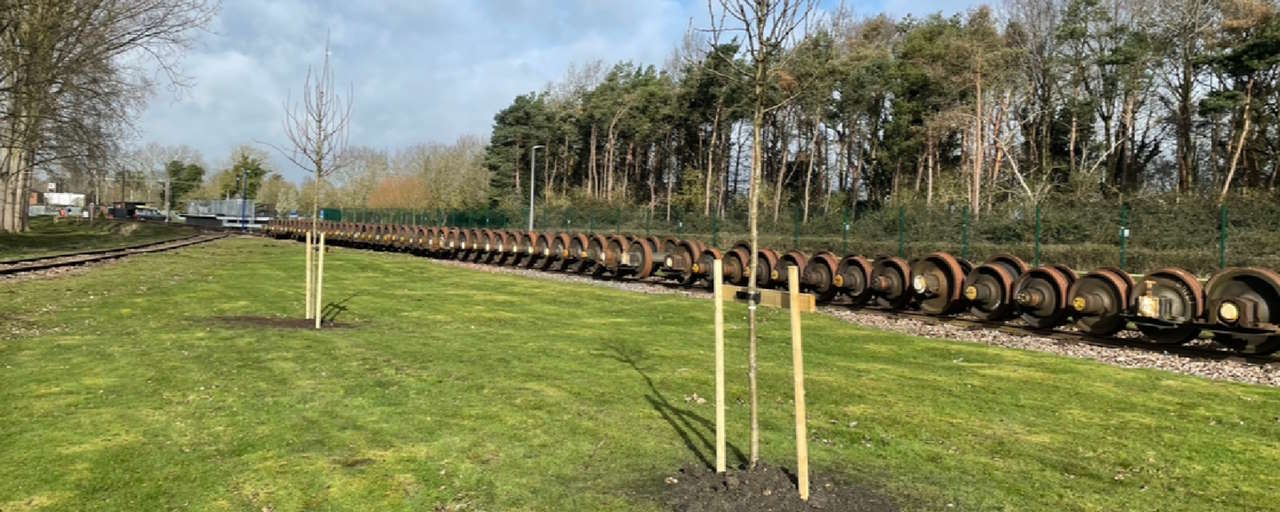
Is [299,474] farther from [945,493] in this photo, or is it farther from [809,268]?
[809,268]

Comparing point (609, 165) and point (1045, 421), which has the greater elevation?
point (609, 165)

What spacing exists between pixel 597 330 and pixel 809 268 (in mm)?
6612

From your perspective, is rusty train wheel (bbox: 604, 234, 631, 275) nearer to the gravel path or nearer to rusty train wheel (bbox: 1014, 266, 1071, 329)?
the gravel path

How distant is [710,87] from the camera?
165ft

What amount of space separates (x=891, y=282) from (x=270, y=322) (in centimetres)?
1055

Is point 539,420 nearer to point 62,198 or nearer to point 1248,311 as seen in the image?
point 1248,311

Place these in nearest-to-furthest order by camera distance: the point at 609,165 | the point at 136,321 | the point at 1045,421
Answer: the point at 1045,421, the point at 136,321, the point at 609,165

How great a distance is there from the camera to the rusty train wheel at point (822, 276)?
1538cm

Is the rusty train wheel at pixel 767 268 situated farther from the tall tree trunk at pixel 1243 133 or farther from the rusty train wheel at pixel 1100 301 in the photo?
the tall tree trunk at pixel 1243 133

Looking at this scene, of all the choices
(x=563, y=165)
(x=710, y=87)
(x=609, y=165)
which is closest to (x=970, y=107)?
(x=710, y=87)

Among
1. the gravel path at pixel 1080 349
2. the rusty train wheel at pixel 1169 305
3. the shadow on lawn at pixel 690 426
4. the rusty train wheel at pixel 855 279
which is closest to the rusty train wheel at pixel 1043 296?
the gravel path at pixel 1080 349

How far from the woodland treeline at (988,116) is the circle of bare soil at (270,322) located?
15.9 metres

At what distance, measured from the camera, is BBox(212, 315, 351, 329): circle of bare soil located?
10.1 meters

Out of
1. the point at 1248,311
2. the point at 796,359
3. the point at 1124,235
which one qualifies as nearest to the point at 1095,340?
the point at 1248,311
